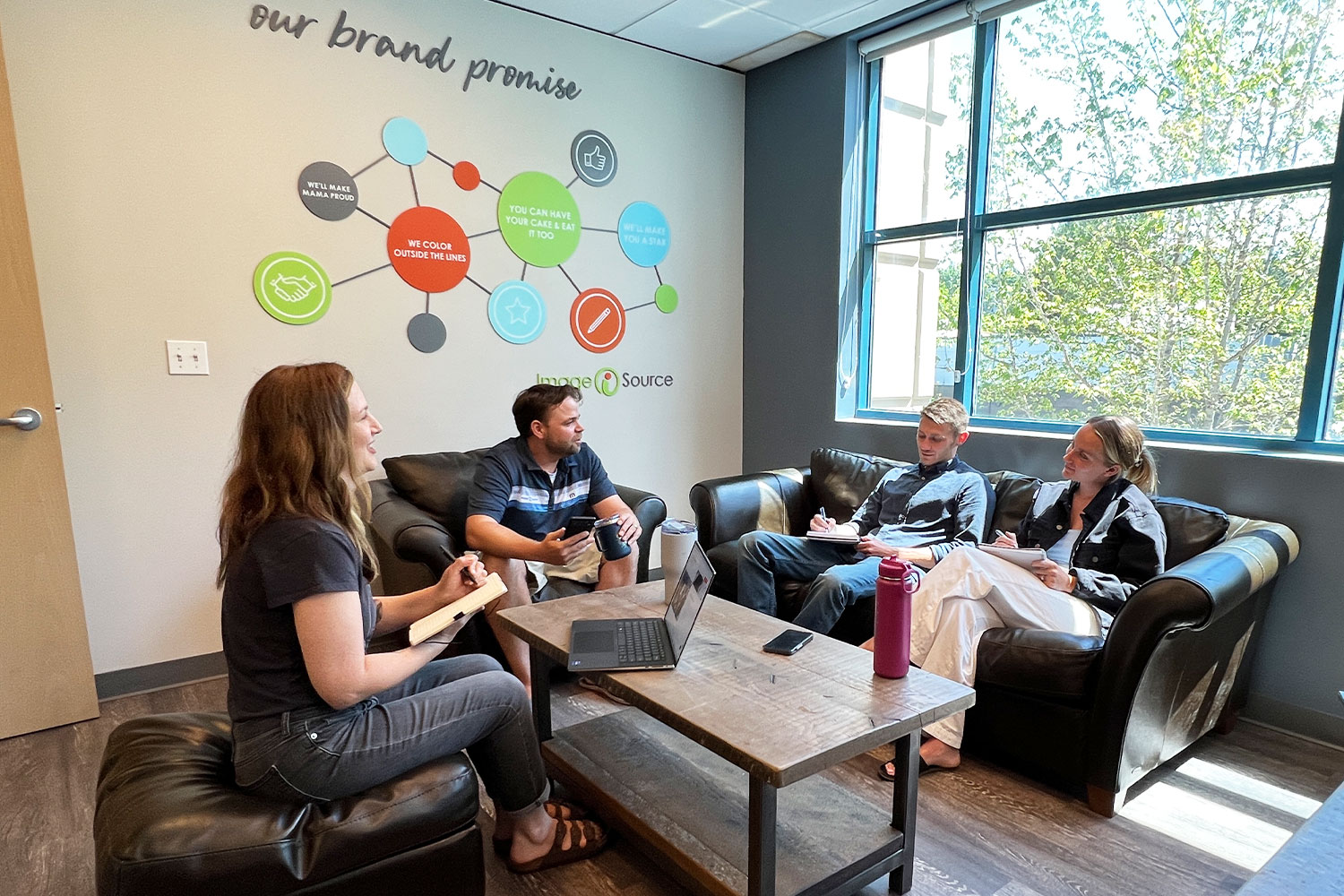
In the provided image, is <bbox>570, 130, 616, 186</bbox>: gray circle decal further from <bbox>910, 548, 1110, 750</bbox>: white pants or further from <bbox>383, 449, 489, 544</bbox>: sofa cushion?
<bbox>910, 548, 1110, 750</bbox>: white pants

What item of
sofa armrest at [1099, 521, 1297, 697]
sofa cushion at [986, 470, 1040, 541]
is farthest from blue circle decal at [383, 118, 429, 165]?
sofa armrest at [1099, 521, 1297, 697]

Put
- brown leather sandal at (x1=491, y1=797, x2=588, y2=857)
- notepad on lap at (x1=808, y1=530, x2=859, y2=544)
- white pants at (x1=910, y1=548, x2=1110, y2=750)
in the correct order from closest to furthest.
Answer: brown leather sandal at (x1=491, y1=797, x2=588, y2=857), white pants at (x1=910, y1=548, x2=1110, y2=750), notepad on lap at (x1=808, y1=530, x2=859, y2=544)

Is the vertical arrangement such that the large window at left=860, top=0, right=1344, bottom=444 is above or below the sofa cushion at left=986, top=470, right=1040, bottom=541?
above

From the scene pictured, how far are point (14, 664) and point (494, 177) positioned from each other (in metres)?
2.44

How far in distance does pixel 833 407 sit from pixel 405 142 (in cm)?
227

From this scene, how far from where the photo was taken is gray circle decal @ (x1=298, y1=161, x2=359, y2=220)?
2814 mm

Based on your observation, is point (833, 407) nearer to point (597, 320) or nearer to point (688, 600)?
point (597, 320)

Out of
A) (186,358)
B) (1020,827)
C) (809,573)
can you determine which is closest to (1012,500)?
(809,573)

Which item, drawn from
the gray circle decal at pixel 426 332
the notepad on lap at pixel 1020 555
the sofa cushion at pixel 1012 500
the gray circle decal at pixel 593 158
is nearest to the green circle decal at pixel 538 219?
the gray circle decal at pixel 593 158

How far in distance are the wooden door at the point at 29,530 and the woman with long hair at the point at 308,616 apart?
4.65 feet

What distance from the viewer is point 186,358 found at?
8.66 ft

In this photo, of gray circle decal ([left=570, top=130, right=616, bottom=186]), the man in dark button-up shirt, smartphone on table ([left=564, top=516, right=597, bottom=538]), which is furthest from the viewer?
gray circle decal ([left=570, top=130, right=616, bottom=186])

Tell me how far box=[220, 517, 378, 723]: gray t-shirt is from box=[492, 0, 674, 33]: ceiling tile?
272 cm

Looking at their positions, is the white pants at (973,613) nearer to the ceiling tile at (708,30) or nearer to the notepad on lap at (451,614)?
the notepad on lap at (451,614)
